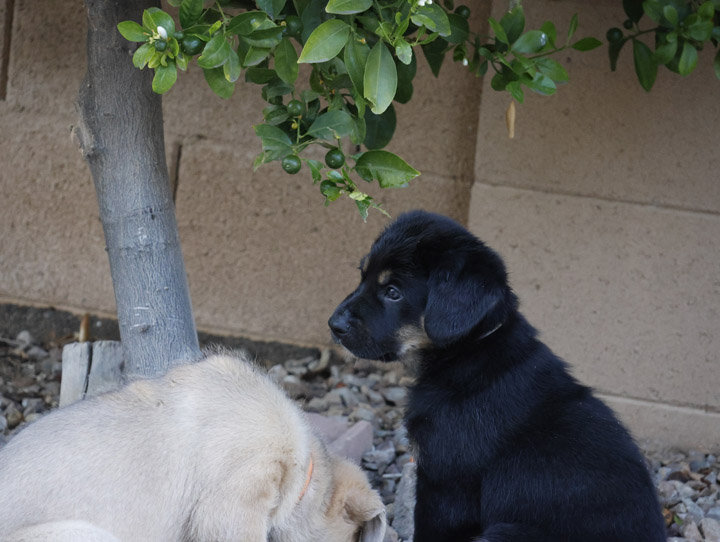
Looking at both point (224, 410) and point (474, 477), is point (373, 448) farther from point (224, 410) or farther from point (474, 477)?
point (224, 410)

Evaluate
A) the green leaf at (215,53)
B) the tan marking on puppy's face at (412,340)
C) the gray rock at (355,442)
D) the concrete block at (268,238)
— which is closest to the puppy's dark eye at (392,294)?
the tan marking on puppy's face at (412,340)

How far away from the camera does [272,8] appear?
242 cm

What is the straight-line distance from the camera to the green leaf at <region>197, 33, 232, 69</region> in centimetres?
233

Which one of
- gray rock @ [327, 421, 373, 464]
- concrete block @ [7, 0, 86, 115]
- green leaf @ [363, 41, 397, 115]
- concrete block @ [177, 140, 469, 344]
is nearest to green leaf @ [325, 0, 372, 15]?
green leaf @ [363, 41, 397, 115]

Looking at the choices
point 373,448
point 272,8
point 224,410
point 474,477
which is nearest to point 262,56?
point 272,8

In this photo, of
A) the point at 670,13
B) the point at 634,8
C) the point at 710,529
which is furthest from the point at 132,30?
the point at 710,529

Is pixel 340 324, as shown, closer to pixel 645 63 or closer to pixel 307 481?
pixel 307 481

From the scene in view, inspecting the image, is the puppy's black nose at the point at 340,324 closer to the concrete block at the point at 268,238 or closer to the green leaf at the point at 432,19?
the green leaf at the point at 432,19

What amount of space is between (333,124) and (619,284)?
2.33m

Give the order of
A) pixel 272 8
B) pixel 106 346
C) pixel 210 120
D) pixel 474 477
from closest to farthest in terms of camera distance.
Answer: pixel 272 8
pixel 474 477
pixel 106 346
pixel 210 120

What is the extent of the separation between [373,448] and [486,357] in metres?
1.32

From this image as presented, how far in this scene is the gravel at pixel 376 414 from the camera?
3.59m

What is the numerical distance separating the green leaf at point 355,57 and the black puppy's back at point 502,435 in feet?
2.68

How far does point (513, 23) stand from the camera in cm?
292
